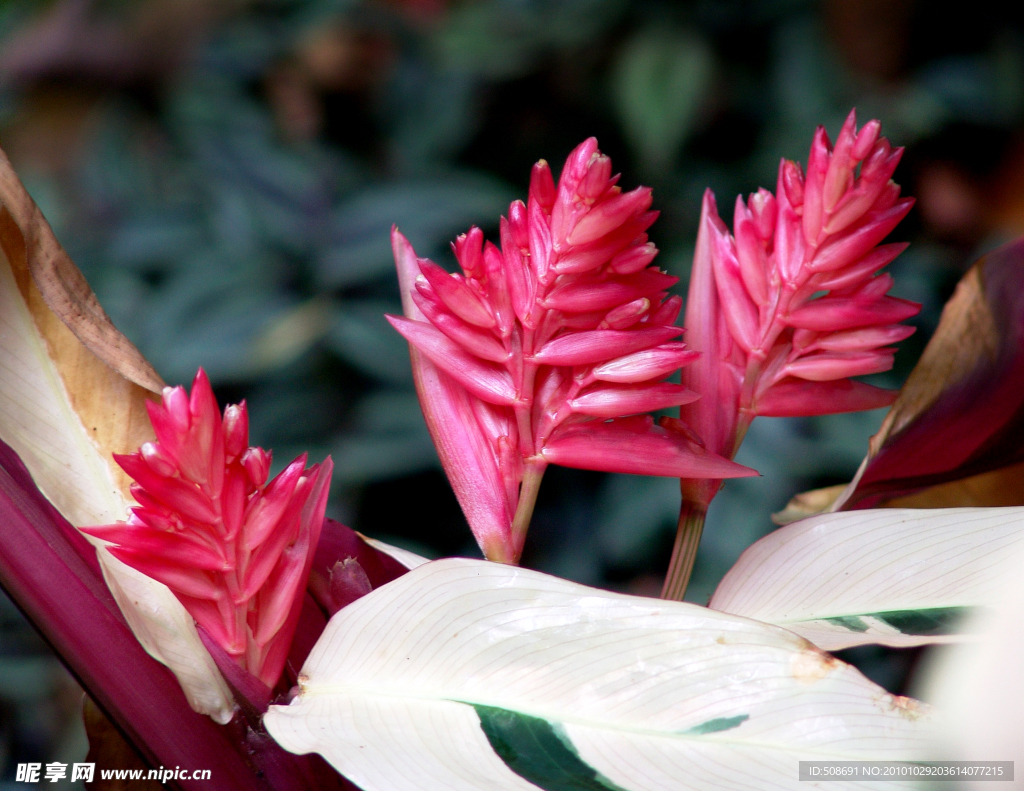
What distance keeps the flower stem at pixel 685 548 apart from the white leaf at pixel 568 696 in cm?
7

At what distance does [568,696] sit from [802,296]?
0.57 feet

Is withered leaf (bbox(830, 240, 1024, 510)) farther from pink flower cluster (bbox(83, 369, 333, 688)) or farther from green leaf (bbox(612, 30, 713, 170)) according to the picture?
green leaf (bbox(612, 30, 713, 170))

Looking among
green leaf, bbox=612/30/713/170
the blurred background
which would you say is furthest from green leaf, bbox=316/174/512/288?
green leaf, bbox=612/30/713/170

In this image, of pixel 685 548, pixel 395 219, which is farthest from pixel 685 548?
pixel 395 219

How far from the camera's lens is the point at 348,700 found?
0.84ft

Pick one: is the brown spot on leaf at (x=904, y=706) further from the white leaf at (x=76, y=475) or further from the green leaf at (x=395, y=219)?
the green leaf at (x=395, y=219)

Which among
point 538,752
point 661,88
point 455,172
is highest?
point 661,88

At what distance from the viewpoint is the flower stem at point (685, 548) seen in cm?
32

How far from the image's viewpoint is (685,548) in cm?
32

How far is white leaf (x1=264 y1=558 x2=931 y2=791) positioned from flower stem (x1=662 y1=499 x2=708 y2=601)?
0.23 feet

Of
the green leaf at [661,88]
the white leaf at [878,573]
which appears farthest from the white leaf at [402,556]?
the green leaf at [661,88]

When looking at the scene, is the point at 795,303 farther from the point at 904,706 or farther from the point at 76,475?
the point at 76,475

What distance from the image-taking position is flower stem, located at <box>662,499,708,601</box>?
0.32 m

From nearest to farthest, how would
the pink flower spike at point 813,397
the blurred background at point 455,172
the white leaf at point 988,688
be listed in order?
the white leaf at point 988,688 → the pink flower spike at point 813,397 → the blurred background at point 455,172
